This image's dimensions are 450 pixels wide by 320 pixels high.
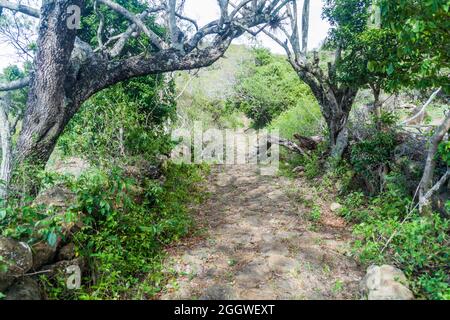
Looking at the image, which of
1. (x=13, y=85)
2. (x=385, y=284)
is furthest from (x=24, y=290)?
(x=13, y=85)

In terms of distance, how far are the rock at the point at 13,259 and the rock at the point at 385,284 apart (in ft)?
10.5

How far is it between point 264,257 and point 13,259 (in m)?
2.81

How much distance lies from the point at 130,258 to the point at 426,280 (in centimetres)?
319

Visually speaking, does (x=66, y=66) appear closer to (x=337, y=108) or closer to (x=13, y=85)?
(x=13, y=85)

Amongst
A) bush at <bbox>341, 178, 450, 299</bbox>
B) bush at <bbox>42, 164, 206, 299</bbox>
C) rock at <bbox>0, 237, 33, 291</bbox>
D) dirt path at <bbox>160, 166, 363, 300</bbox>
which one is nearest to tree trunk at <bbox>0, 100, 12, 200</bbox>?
bush at <bbox>42, 164, 206, 299</bbox>

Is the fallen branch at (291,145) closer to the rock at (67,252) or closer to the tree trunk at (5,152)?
the rock at (67,252)

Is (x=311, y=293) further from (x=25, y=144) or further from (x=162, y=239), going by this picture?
(x=25, y=144)

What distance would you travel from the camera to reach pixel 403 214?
4434 millimetres

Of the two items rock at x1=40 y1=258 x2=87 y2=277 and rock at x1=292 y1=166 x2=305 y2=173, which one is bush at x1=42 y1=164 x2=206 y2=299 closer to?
rock at x1=40 y1=258 x2=87 y2=277

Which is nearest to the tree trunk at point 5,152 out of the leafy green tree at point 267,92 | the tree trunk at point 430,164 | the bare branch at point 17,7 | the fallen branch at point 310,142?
the bare branch at point 17,7

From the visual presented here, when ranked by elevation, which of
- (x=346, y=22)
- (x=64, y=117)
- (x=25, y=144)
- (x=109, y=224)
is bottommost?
(x=109, y=224)

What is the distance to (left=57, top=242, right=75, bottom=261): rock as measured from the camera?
2998 millimetres
